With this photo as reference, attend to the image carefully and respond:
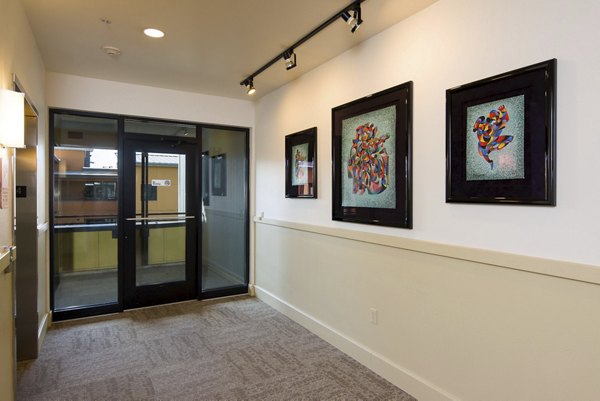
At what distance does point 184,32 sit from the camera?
2859 millimetres

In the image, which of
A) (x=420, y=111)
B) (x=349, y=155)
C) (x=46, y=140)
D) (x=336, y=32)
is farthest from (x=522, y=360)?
(x=46, y=140)

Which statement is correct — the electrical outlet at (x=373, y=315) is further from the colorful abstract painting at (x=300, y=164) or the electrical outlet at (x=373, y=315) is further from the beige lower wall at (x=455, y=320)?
the colorful abstract painting at (x=300, y=164)

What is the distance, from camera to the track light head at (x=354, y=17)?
2.39 metres

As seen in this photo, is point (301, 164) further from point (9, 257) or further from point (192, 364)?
point (9, 257)

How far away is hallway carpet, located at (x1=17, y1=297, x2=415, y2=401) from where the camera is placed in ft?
8.31

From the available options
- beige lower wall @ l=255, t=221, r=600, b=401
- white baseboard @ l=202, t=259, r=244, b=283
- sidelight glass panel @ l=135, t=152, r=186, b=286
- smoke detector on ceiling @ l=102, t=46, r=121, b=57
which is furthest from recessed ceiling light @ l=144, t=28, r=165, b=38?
white baseboard @ l=202, t=259, r=244, b=283

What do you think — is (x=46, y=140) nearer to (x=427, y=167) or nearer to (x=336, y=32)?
(x=336, y=32)

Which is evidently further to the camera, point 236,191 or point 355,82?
point 236,191

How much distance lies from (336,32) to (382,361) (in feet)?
8.42

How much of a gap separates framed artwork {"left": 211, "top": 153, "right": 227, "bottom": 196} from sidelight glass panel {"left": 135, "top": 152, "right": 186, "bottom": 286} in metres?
0.40

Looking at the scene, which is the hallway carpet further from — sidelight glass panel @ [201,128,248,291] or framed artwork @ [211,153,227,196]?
framed artwork @ [211,153,227,196]

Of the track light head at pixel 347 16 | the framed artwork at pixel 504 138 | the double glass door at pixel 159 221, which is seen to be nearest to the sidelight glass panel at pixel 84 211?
the double glass door at pixel 159 221

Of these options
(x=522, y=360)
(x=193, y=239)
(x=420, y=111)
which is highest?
(x=420, y=111)

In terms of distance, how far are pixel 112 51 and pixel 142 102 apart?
109 centimetres
